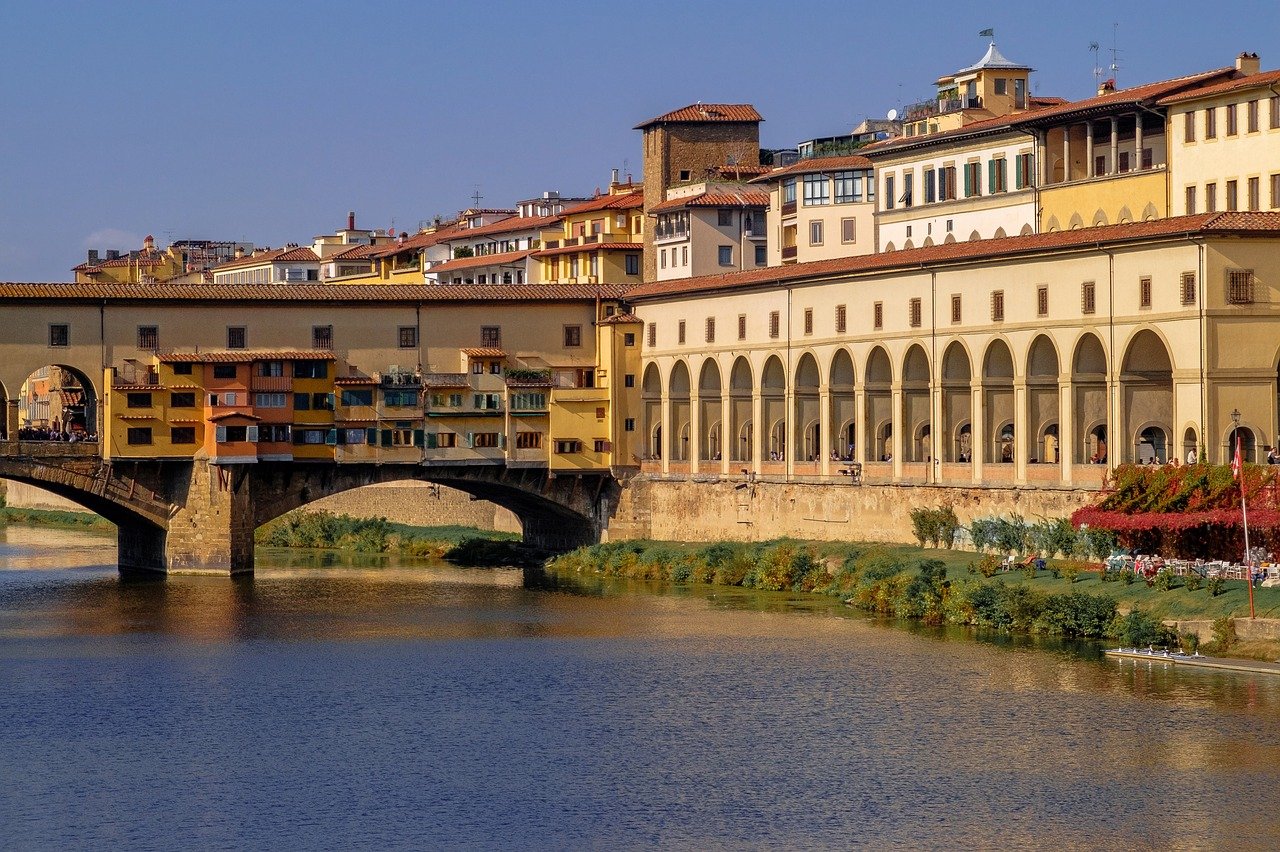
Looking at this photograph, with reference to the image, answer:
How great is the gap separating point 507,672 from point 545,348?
28.4 metres

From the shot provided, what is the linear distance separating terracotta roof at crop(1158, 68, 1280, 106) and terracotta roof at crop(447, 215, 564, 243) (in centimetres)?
4282

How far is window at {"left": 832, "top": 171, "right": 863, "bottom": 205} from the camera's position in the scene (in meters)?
82.6

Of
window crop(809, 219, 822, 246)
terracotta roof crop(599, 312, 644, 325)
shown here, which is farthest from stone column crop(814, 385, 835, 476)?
window crop(809, 219, 822, 246)

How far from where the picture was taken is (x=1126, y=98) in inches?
2581

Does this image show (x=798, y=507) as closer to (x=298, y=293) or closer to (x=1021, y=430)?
(x=1021, y=430)

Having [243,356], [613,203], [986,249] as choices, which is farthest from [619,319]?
[613,203]

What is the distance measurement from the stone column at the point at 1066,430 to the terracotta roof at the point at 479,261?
47662 mm

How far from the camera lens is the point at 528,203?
11856cm

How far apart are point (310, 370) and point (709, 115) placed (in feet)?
88.2

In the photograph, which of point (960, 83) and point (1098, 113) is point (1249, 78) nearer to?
point (1098, 113)

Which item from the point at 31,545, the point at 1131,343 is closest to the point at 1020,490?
the point at 1131,343

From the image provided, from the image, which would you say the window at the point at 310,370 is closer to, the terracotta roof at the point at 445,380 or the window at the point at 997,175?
the terracotta roof at the point at 445,380

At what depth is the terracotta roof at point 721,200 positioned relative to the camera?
87.8m

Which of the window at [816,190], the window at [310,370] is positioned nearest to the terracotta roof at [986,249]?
A: the window at [816,190]
